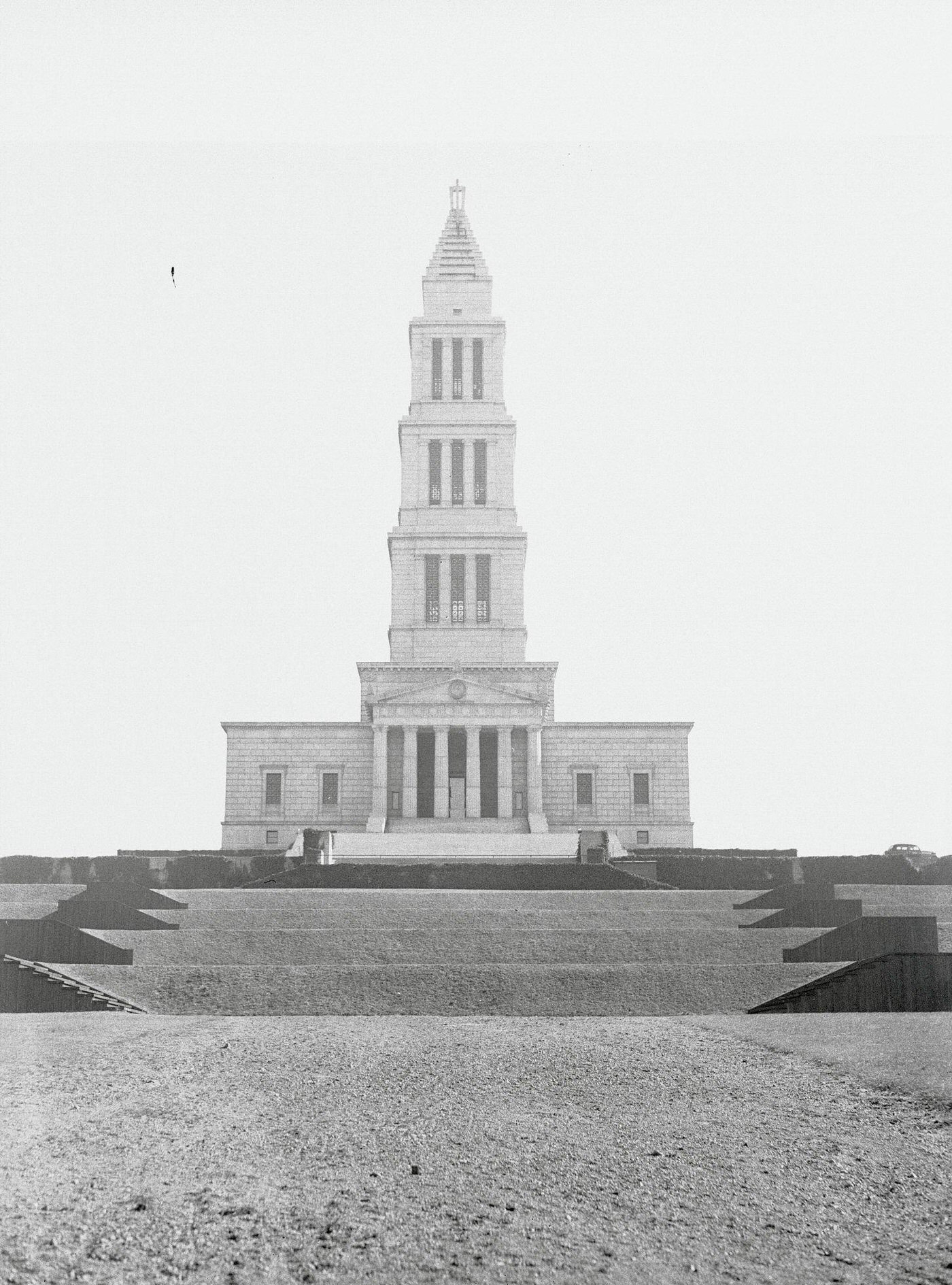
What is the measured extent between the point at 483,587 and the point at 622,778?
12773 millimetres

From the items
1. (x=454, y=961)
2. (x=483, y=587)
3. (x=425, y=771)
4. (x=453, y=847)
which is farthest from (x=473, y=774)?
(x=454, y=961)

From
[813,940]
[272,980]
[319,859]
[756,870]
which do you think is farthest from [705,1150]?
[319,859]

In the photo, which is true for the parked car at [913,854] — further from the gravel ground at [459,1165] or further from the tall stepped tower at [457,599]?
the gravel ground at [459,1165]

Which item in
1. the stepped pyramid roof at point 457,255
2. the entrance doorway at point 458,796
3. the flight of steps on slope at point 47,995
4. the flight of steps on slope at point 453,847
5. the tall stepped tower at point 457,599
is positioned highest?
the stepped pyramid roof at point 457,255

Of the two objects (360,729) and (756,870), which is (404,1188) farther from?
(360,729)

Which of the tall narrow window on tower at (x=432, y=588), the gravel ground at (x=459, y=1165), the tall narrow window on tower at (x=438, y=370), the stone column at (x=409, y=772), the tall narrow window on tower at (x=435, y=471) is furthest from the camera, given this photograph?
the tall narrow window on tower at (x=438, y=370)

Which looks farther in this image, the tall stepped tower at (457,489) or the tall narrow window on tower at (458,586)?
the tall narrow window on tower at (458,586)

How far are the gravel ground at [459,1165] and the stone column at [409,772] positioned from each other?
39429 millimetres

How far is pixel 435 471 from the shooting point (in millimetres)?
64188

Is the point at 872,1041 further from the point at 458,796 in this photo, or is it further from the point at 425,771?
the point at 425,771

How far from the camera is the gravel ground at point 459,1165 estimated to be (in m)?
6.39

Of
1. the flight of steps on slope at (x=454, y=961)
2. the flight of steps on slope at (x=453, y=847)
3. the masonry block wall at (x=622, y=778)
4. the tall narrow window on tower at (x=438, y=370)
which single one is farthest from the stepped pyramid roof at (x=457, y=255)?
the flight of steps on slope at (x=454, y=961)

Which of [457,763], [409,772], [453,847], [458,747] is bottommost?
[453,847]

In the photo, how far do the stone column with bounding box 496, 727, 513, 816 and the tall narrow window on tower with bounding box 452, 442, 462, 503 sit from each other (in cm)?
1564
